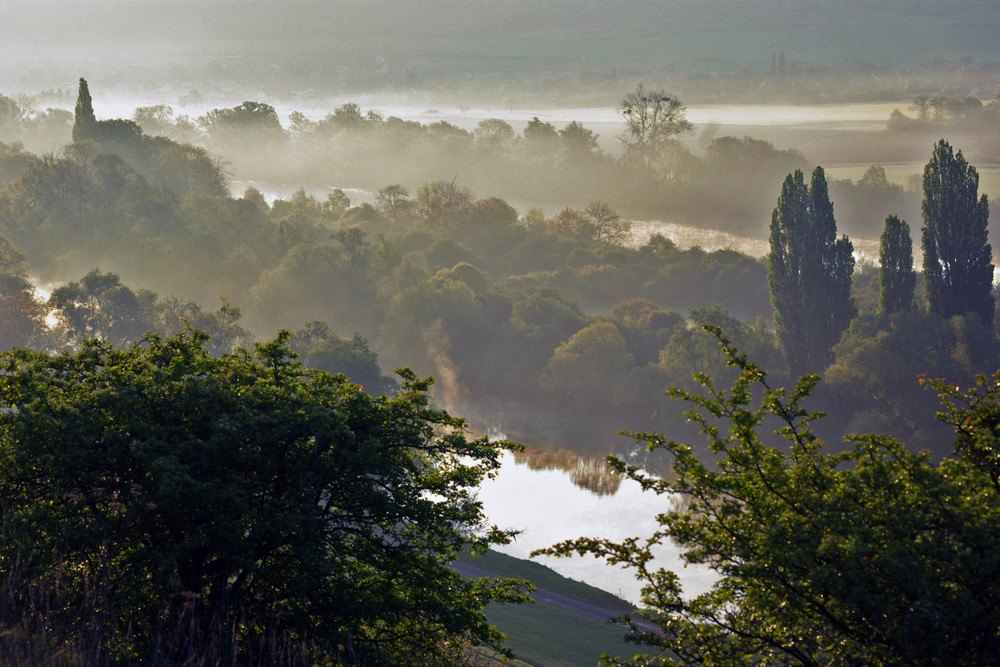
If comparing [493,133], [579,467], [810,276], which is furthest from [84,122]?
[810,276]

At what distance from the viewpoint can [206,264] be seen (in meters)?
105

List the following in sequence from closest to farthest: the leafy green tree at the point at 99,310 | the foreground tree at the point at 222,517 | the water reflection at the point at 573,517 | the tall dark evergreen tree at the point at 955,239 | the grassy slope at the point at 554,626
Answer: the foreground tree at the point at 222,517, the grassy slope at the point at 554,626, the water reflection at the point at 573,517, the tall dark evergreen tree at the point at 955,239, the leafy green tree at the point at 99,310

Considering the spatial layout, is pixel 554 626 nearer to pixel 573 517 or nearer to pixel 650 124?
pixel 573 517

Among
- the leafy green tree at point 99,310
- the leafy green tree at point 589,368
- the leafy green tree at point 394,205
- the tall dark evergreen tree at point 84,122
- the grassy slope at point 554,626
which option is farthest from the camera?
the leafy green tree at point 394,205

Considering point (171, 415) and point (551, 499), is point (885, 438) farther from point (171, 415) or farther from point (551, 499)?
point (551, 499)

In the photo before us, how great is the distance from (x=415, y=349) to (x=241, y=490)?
74878mm

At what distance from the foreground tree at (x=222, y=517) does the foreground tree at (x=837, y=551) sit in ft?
12.6

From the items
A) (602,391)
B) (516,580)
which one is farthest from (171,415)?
(602,391)

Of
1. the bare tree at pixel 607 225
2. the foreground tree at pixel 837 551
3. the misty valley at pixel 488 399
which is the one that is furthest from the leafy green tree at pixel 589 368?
the foreground tree at pixel 837 551

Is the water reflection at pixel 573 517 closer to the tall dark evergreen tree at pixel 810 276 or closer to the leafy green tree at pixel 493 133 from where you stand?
the tall dark evergreen tree at pixel 810 276

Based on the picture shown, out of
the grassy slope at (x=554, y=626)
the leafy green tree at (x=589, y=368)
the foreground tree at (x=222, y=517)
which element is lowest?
the grassy slope at (x=554, y=626)

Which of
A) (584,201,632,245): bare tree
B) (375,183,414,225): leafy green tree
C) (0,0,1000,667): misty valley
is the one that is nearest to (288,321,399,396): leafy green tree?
(0,0,1000,667): misty valley

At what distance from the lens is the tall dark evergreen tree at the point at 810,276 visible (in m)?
70.8

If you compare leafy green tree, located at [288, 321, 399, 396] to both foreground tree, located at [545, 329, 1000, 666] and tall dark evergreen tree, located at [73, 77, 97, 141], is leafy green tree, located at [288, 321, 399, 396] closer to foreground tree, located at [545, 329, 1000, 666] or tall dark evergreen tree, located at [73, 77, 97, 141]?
foreground tree, located at [545, 329, 1000, 666]
